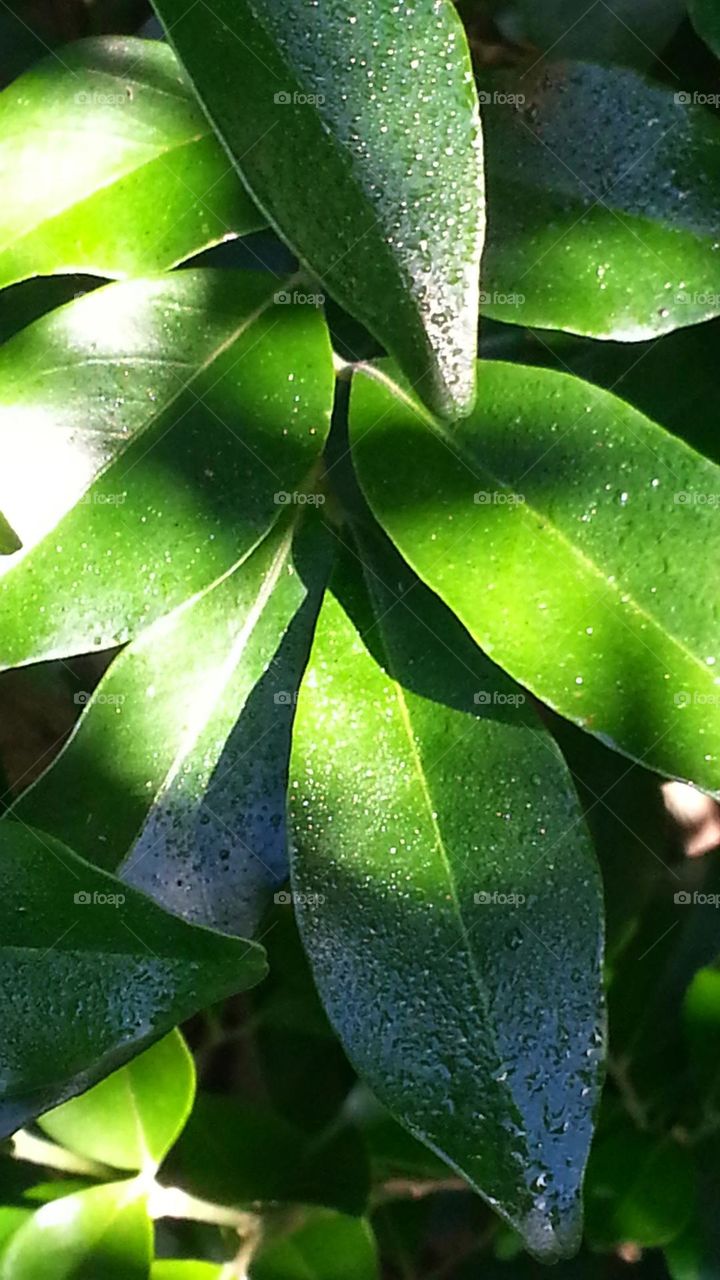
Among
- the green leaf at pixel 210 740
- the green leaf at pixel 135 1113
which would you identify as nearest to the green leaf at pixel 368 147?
the green leaf at pixel 210 740

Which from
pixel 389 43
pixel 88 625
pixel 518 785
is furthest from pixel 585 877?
pixel 389 43

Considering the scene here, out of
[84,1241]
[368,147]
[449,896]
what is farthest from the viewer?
[84,1241]

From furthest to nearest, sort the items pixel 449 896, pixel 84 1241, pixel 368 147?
1. pixel 84 1241
2. pixel 449 896
3. pixel 368 147

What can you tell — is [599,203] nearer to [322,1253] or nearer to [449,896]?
[449,896]

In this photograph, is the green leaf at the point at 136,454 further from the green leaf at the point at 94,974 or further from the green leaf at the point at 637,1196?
the green leaf at the point at 637,1196

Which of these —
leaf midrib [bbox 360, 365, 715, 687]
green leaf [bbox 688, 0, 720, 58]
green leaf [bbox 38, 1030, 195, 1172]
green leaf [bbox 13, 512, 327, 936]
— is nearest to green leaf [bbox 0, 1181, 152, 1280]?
green leaf [bbox 38, 1030, 195, 1172]

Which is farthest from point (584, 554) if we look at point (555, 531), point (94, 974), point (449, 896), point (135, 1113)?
point (135, 1113)
